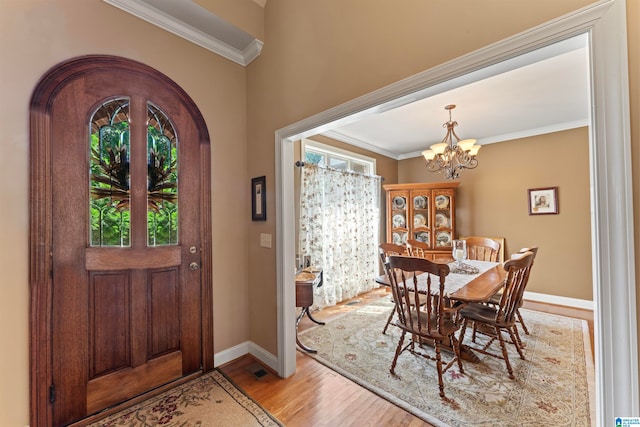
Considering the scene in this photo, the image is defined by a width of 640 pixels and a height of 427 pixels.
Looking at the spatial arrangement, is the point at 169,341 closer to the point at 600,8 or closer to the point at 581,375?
the point at 600,8

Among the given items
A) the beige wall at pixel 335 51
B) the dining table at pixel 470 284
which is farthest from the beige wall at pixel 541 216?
the beige wall at pixel 335 51

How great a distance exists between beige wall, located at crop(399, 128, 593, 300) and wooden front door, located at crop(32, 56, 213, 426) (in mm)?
4428

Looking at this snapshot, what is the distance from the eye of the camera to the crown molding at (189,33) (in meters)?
1.95

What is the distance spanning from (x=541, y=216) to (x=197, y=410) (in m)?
4.90

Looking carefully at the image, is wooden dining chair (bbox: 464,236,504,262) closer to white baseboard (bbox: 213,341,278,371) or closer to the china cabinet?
the china cabinet

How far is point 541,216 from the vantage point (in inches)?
155

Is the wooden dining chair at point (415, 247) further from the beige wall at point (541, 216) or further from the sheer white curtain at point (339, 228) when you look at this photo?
the beige wall at point (541, 216)

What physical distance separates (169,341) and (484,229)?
4771 mm

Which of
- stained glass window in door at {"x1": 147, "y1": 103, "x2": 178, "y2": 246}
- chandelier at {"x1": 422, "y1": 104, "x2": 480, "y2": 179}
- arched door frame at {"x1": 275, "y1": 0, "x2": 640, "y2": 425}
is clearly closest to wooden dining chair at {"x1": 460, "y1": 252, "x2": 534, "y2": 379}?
arched door frame at {"x1": 275, "y1": 0, "x2": 640, "y2": 425}

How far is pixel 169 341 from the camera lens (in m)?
2.08

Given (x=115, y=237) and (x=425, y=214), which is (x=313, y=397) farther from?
(x=425, y=214)

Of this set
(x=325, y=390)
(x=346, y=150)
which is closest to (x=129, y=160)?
(x=325, y=390)

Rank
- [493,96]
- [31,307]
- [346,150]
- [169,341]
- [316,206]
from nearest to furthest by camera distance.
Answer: [31,307] → [169,341] → [493,96] → [316,206] → [346,150]

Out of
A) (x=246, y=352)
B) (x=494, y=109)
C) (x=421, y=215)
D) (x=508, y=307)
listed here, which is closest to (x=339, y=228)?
(x=421, y=215)
